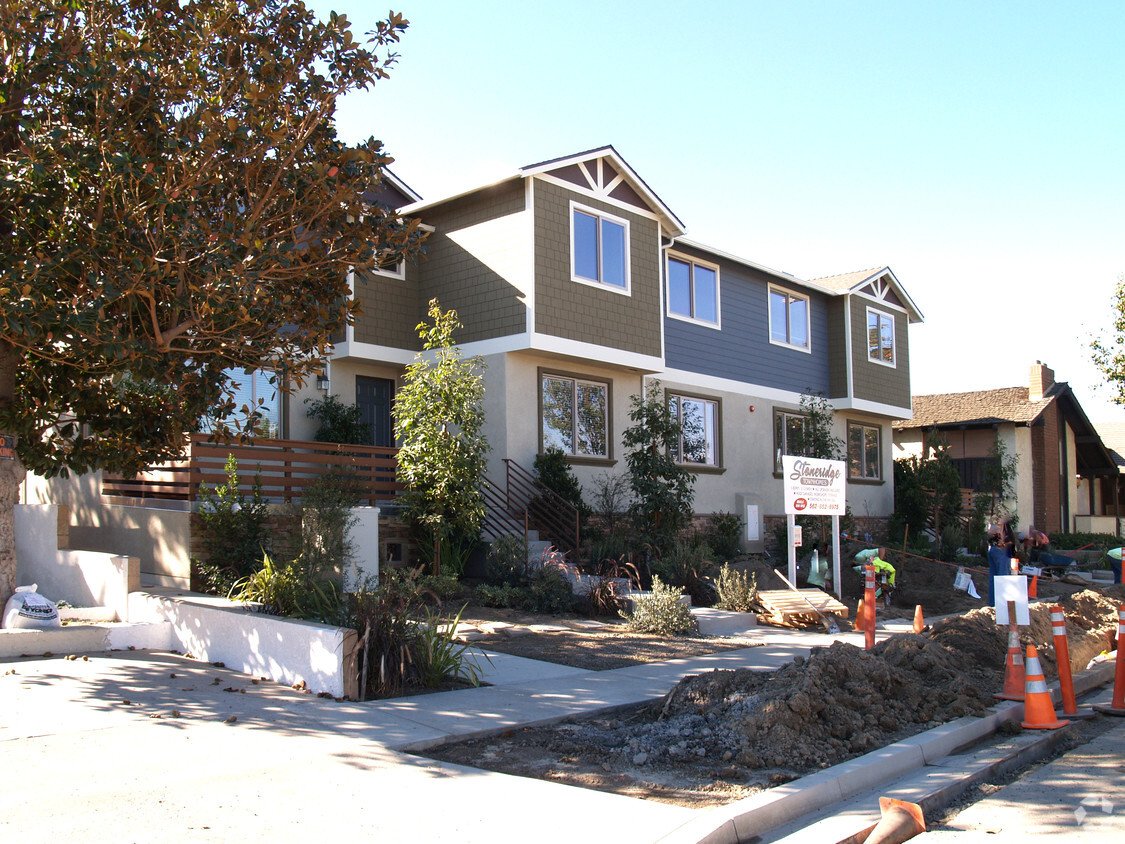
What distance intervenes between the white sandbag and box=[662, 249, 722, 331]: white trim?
1386 centimetres

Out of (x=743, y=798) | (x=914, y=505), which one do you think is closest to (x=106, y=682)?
(x=743, y=798)

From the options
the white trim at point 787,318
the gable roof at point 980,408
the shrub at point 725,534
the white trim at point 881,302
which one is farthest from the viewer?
the gable roof at point 980,408

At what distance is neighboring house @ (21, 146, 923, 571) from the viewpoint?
17016 millimetres

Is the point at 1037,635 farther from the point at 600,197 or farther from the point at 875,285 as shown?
the point at 875,285

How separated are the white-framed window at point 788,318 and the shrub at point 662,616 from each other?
1252 centimetres

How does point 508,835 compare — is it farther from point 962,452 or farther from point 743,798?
point 962,452

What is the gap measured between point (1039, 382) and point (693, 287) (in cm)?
1793

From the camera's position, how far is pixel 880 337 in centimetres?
2691

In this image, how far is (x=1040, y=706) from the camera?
779 cm

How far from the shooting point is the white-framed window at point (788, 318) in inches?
937

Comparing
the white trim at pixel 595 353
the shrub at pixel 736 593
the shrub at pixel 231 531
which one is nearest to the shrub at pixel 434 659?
the shrub at pixel 231 531

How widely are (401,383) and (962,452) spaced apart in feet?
73.7

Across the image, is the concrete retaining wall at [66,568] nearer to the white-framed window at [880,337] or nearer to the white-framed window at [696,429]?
the white-framed window at [696,429]
